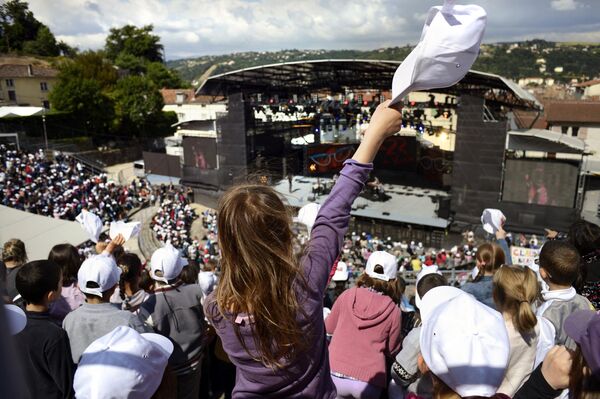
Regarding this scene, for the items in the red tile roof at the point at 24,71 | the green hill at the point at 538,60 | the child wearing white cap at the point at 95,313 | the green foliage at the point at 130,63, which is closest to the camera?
the child wearing white cap at the point at 95,313

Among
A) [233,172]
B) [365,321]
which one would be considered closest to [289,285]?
[365,321]

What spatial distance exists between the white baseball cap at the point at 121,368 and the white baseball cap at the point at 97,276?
0.87m

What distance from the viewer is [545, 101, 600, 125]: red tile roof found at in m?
22.8

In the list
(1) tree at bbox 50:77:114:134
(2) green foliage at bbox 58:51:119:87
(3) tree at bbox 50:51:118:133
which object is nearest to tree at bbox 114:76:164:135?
(3) tree at bbox 50:51:118:133

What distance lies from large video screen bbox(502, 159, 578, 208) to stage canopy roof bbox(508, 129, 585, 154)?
1.49 metres

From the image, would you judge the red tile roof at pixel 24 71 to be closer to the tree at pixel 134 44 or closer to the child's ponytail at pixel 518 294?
the tree at pixel 134 44

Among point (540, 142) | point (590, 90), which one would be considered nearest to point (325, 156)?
point (540, 142)

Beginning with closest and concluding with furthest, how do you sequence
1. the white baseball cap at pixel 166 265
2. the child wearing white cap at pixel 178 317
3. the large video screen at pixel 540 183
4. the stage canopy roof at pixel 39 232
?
1. the child wearing white cap at pixel 178 317
2. the white baseball cap at pixel 166 265
3. the stage canopy roof at pixel 39 232
4. the large video screen at pixel 540 183

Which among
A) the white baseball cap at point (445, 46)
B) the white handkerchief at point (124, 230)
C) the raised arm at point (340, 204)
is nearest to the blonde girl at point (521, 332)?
the raised arm at point (340, 204)

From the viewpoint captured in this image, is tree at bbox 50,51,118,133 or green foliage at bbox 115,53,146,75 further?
green foliage at bbox 115,53,146,75

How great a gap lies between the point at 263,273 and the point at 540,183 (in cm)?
1559

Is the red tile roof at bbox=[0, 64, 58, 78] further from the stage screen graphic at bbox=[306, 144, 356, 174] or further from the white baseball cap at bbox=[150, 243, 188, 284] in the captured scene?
the white baseball cap at bbox=[150, 243, 188, 284]

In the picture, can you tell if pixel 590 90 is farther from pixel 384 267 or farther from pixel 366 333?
pixel 366 333

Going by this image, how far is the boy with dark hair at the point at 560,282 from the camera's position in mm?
2234
